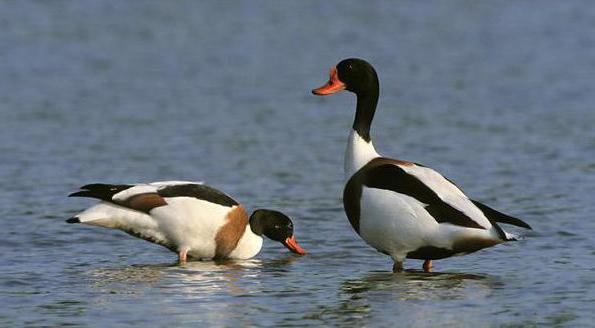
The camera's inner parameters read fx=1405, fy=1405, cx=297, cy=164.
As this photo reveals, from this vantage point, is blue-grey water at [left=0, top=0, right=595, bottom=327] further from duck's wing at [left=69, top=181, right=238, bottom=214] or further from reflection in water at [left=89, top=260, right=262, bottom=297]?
duck's wing at [left=69, top=181, right=238, bottom=214]

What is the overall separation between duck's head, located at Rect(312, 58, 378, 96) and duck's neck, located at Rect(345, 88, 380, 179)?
62mm

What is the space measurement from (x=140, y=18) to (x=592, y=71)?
1017 cm

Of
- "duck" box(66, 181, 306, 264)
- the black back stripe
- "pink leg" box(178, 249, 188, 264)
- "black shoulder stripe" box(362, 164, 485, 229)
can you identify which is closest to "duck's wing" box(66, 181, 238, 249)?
"duck" box(66, 181, 306, 264)

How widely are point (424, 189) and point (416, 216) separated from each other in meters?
0.24

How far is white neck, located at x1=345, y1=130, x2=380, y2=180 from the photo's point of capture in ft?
38.5

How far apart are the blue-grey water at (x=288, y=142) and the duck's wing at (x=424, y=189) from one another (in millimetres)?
511

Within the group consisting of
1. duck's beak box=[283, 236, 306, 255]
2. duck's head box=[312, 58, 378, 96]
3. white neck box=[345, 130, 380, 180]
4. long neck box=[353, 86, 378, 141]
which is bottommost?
duck's beak box=[283, 236, 306, 255]

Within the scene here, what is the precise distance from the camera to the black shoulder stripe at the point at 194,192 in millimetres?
12495

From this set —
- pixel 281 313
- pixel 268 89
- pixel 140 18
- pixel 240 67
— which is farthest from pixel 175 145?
pixel 140 18

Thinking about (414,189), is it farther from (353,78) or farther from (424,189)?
(353,78)

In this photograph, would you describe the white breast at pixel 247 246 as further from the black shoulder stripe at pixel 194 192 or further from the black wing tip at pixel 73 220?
the black wing tip at pixel 73 220

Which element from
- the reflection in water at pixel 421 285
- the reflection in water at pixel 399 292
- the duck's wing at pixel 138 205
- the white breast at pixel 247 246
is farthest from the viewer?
the white breast at pixel 247 246

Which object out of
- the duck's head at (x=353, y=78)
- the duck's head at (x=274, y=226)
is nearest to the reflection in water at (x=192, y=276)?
the duck's head at (x=274, y=226)

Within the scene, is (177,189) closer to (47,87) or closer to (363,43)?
(47,87)
